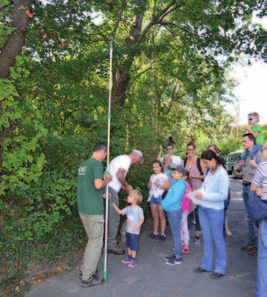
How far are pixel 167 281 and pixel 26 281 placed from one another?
206cm

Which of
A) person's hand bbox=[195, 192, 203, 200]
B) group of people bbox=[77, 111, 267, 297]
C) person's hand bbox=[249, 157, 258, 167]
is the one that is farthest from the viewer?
person's hand bbox=[249, 157, 258, 167]

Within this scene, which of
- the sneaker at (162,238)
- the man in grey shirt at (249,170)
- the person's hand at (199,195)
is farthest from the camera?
the sneaker at (162,238)

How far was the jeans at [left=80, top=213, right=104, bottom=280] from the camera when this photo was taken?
4406mm

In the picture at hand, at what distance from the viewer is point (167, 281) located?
454 cm

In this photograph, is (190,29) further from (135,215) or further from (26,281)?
(26,281)

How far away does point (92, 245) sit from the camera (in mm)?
4469

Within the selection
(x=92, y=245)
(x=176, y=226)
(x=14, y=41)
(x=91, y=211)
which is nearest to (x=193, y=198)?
(x=176, y=226)

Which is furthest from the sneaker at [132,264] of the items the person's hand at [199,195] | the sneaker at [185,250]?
the person's hand at [199,195]

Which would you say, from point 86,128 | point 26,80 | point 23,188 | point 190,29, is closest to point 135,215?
point 23,188

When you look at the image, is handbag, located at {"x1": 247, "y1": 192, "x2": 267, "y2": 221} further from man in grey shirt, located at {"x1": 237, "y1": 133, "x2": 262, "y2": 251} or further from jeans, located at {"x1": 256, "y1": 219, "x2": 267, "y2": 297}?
man in grey shirt, located at {"x1": 237, "y1": 133, "x2": 262, "y2": 251}

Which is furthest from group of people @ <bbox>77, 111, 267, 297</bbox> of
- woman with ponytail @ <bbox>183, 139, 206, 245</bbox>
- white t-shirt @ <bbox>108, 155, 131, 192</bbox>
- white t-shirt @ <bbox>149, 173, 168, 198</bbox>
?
white t-shirt @ <bbox>149, 173, 168, 198</bbox>

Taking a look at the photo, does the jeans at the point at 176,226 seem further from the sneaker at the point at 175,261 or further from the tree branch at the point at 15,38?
the tree branch at the point at 15,38

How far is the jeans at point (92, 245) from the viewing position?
4406 mm

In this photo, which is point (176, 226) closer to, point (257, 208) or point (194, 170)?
point (257, 208)
